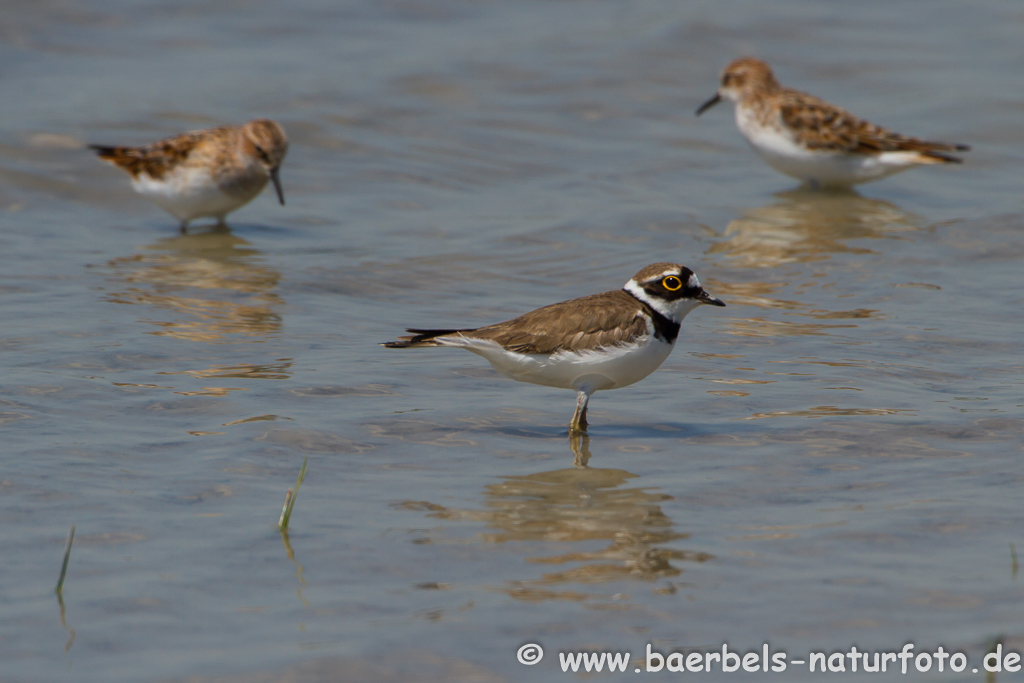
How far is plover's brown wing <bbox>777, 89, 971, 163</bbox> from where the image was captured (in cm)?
1534

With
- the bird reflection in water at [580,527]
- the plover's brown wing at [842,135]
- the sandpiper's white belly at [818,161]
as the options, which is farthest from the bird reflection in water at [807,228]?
the bird reflection in water at [580,527]

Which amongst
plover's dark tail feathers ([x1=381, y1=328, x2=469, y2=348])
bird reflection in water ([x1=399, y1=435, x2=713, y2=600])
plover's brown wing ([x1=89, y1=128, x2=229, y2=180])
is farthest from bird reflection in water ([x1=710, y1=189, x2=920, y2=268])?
bird reflection in water ([x1=399, y1=435, x2=713, y2=600])

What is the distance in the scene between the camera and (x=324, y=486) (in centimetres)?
696

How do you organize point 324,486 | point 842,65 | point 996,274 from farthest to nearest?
1. point 842,65
2. point 996,274
3. point 324,486

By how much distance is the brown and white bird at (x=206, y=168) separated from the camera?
45.2ft

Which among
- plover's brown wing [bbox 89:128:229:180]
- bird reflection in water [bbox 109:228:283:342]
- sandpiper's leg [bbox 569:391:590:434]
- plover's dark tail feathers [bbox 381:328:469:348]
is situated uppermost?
plover's dark tail feathers [bbox 381:328:469:348]

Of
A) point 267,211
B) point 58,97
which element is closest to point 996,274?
point 267,211

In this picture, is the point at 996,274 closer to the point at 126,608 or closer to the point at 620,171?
the point at 620,171

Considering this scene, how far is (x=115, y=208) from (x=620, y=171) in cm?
630

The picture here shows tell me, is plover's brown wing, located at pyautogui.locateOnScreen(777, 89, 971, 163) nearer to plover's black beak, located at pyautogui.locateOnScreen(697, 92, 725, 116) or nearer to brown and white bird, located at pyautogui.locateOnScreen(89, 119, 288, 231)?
plover's black beak, located at pyautogui.locateOnScreen(697, 92, 725, 116)

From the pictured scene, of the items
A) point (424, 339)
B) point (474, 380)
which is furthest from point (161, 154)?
point (424, 339)

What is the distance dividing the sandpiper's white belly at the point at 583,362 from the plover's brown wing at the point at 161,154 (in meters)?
7.13

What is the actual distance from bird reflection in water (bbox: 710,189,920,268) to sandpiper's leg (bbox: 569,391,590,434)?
16.7 ft

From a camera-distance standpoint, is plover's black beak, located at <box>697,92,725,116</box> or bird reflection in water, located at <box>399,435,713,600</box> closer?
bird reflection in water, located at <box>399,435,713,600</box>
